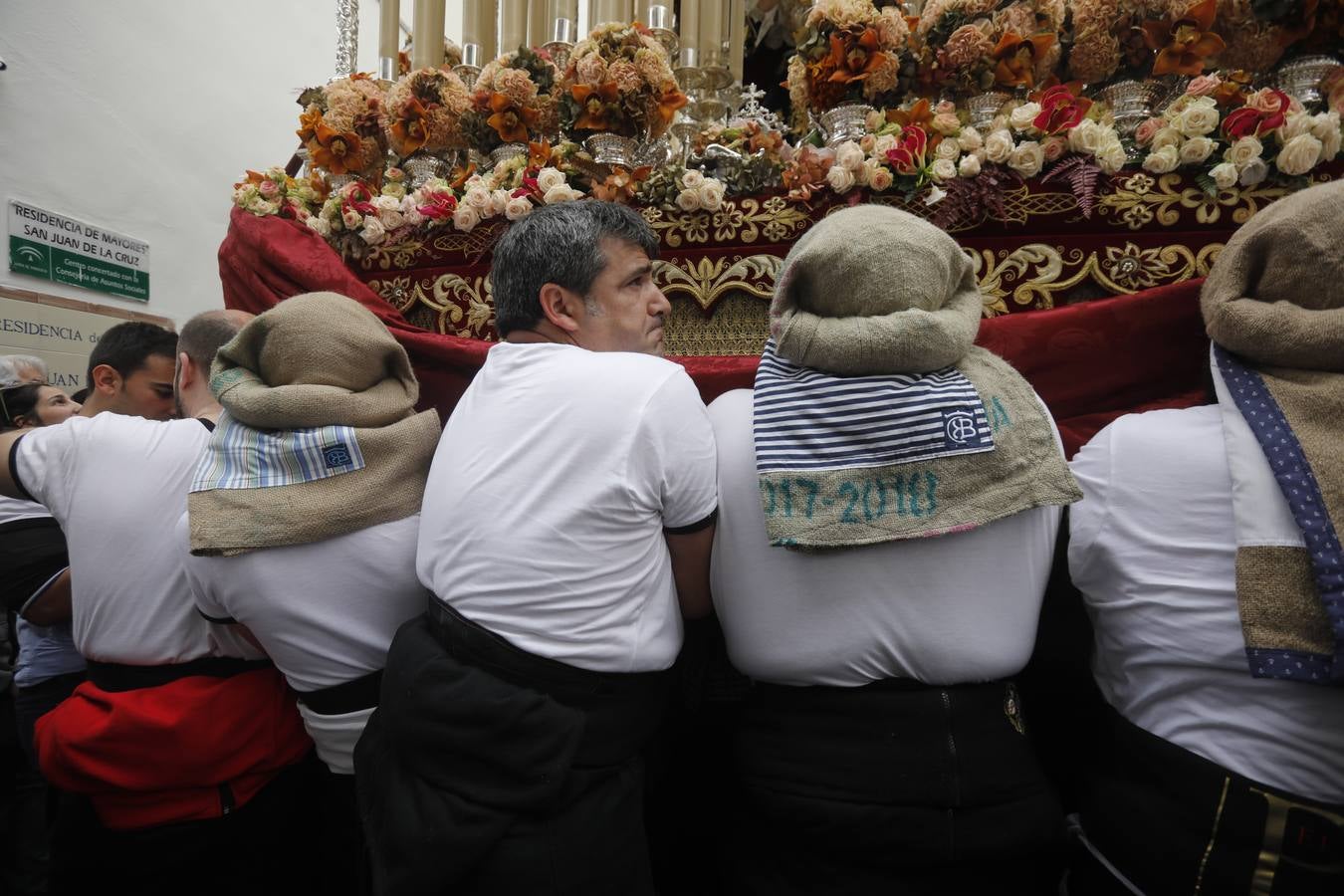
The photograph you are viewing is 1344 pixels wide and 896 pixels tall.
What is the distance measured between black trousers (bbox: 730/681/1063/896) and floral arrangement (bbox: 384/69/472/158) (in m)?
2.11

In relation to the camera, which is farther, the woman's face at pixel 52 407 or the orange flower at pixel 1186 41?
the woman's face at pixel 52 407

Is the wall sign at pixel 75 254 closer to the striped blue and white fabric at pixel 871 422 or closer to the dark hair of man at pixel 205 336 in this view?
the dark hair of man at pixel 205 336

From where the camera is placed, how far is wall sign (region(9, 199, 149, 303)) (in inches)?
151

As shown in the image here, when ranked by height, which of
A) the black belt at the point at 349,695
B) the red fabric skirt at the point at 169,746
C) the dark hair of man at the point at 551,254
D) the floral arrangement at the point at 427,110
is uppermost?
the floral arrangement at the point at 427,110

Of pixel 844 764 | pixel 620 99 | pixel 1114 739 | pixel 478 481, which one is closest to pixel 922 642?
pixel 844 764

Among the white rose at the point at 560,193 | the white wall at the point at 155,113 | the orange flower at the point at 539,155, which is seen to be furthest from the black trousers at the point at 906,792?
the white wall at the point at 155,113

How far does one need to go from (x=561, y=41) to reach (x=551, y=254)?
5.80 feet

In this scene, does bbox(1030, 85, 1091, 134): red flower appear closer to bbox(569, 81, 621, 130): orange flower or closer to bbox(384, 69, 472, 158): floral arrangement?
bbox(569, 81, 621, 130): orange flower

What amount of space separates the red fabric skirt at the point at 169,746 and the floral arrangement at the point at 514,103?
66.7 inches

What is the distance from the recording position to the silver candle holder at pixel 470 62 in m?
2.83

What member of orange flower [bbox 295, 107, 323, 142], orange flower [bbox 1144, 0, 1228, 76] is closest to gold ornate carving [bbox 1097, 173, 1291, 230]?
orange flower [bbox 1144, 0, 1228, 76]

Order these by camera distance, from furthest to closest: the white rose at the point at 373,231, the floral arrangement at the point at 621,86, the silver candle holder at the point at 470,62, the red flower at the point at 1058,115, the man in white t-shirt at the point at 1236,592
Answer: the silver candle holder at the point at 470,62, the white rose at the point at 373,231, the floral arrangement at the point at 621,86, the red flower at the point at 1058,115, the man in white t-shirt at the point at 1236,592

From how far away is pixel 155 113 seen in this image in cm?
465

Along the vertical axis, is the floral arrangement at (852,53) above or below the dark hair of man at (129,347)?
above
